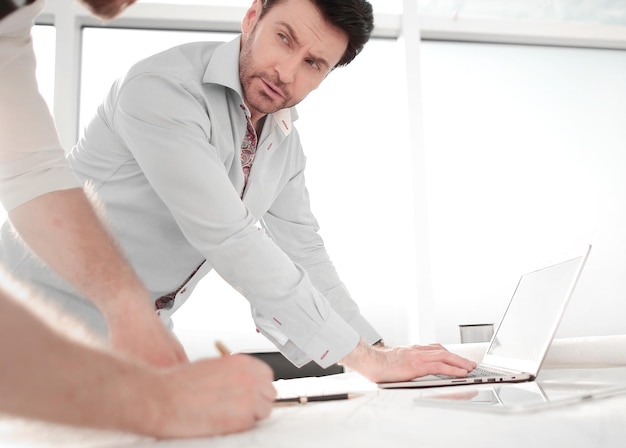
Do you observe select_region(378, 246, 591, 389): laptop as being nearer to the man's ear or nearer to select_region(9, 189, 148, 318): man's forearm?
select_region(9, 189, 148, 318): man's forearm

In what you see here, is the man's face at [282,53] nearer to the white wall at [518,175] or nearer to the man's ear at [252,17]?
the man's ear at [252,17]

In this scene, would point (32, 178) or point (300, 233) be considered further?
point (300, 233)

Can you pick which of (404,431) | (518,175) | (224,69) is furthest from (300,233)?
(518,175)

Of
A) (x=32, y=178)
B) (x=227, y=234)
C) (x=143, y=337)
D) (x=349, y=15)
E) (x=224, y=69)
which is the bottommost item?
(x=143, y=337)

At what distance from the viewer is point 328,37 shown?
1677mm

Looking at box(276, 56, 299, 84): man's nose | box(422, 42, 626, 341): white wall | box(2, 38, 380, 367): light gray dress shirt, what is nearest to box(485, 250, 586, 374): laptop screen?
box(2, 38, 380, 367): light gray dress shirt

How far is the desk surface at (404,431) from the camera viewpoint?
51 cm

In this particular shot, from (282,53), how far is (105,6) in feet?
2.27

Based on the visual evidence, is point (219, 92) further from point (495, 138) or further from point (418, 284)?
point (495, 138)

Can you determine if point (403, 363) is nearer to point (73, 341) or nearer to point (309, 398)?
point (309, 398)

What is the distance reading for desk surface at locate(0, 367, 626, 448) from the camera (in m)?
0.51

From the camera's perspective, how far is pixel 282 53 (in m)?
1.62

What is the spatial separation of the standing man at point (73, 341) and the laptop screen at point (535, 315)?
26.9 inches

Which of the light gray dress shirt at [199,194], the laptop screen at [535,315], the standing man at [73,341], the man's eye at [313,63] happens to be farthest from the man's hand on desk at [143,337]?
the man's eye at [313,63]
